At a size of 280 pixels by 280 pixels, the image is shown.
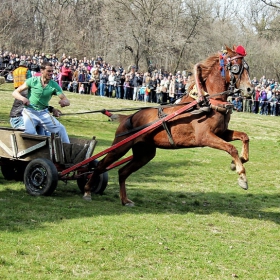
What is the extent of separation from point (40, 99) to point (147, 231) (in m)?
3.55

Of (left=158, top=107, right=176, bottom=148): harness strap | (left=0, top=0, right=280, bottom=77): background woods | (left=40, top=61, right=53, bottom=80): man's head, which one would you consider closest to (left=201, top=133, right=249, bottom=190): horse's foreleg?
(left=158, top=107, right=176, bottom=148): harness strap

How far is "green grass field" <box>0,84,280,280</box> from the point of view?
21.6ft

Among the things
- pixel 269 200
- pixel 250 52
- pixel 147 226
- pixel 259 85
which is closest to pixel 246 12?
pixel 250 52

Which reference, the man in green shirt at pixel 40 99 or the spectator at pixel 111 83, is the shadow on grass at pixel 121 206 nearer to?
the man in green shirt at pixel 40 99

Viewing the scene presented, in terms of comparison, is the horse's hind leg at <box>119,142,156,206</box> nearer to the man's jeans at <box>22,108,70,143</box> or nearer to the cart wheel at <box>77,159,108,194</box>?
the cart wheel at <box>77,159,108,194</box>

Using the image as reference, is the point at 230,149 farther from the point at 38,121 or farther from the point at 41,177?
the point at 38,121

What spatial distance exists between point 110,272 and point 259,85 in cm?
3412

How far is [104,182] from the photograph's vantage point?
11.0m

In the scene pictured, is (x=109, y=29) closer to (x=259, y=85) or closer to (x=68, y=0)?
(x=68, y=0)

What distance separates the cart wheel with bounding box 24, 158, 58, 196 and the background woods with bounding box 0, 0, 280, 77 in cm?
3900

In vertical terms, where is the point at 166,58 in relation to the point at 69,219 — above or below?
above

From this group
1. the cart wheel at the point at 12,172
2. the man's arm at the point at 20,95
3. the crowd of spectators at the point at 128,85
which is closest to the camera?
the man's arm at the point at 20,95

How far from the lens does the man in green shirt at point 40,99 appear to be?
10320 millimetres

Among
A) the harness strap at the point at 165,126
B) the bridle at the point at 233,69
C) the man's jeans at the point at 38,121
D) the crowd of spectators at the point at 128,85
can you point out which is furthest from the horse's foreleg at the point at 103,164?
the crowd of spectators at the point at 128,85
